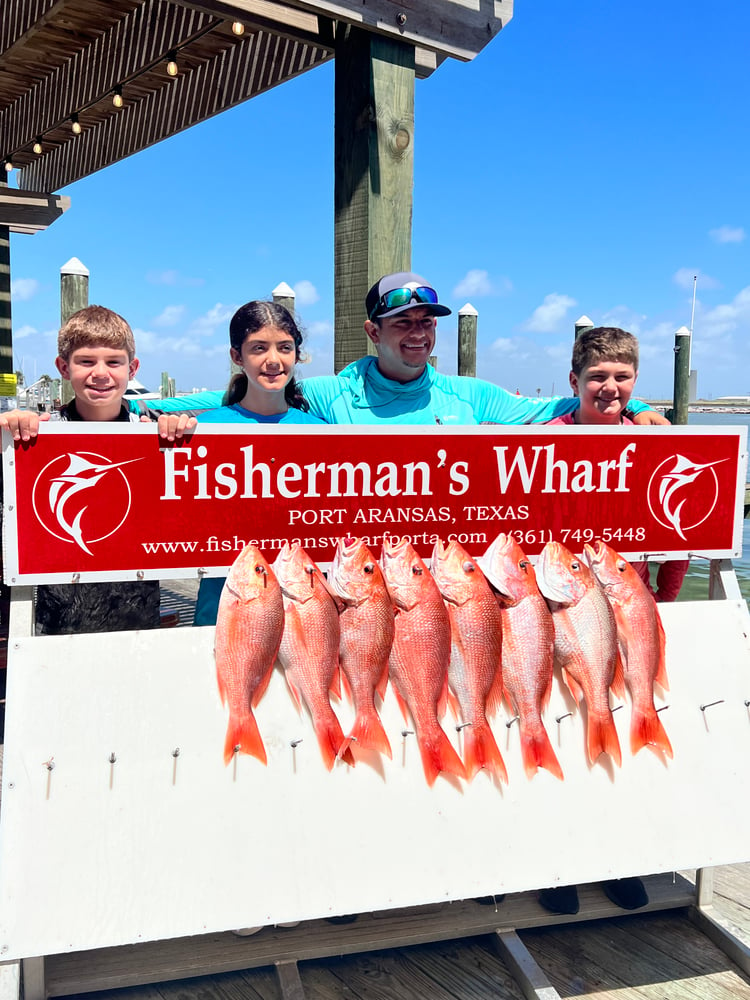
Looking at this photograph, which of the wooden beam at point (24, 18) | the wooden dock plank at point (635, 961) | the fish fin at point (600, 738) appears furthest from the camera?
the wooden beam at point (24, 18)

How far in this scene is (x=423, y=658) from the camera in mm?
2238

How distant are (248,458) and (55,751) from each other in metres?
1.02

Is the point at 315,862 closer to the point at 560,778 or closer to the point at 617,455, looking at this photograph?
the point at 560,778

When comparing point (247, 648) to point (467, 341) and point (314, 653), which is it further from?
point (467, 341)

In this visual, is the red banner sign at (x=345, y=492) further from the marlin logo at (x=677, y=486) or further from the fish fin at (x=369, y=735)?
the fish fin at (x=369, y=735)

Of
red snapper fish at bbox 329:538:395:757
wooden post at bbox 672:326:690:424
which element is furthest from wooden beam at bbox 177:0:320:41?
wooden post at bbox 672:326:690:424

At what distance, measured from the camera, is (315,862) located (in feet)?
7.09

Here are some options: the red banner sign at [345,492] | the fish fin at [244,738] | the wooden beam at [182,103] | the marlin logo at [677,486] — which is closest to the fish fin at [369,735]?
the fish fin at [244,738]

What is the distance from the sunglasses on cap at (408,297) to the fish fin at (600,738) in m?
1.59

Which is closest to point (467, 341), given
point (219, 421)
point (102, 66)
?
point (102, 66)

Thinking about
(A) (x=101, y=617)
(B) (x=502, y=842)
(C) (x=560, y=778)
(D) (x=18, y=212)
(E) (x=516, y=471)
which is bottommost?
(B) (x=502, y=842)

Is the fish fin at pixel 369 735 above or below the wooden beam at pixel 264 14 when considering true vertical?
below

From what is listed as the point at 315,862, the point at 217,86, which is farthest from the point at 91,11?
the point at 315,862

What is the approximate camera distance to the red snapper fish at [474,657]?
90.1 inches
